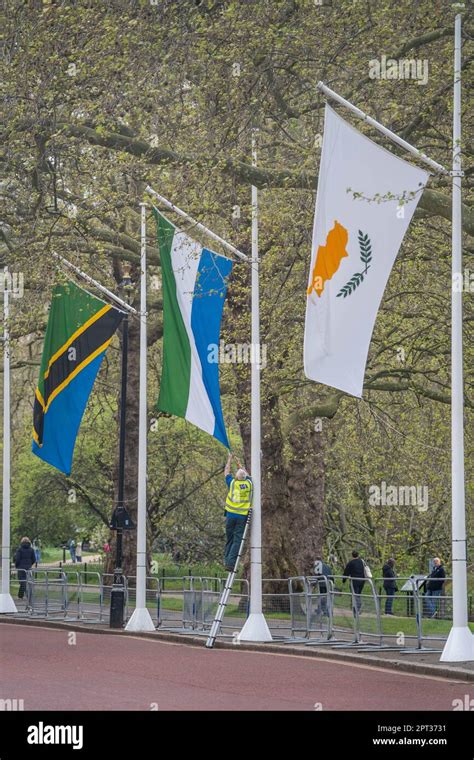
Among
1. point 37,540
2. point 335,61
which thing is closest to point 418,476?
point 335,61

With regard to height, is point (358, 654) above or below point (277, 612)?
below

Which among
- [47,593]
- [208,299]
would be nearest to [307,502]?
[47,593]

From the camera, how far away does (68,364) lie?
88.6ft

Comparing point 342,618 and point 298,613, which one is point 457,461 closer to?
point 342,618

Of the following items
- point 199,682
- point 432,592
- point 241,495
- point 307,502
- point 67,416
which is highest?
point 67,416

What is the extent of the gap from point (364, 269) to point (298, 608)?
384 inches

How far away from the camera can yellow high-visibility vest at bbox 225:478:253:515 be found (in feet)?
77.4

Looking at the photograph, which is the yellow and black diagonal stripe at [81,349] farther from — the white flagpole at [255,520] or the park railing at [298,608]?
the park railing at [298,608]

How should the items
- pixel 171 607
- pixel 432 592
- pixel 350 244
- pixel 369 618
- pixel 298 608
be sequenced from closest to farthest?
pixel 350 244 < pixel 369 618 < pixel 432 592 < pixel 298 608 < pixel 171 607

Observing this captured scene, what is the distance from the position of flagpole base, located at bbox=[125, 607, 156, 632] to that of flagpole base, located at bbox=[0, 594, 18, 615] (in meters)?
8.07

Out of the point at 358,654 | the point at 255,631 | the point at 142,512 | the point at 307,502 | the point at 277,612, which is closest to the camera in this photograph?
the point at 358,654

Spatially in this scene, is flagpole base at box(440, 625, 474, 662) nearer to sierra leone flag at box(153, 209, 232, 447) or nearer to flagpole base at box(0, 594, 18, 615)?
sierra leone flag at box(153, 209, 232, 447)

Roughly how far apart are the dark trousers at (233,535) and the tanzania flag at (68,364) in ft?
12.7

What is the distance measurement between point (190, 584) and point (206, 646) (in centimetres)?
422
